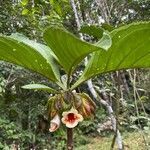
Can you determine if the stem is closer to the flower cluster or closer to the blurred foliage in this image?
the flower cluster

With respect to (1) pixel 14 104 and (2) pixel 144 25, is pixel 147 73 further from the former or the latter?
(2) pixel 144 25

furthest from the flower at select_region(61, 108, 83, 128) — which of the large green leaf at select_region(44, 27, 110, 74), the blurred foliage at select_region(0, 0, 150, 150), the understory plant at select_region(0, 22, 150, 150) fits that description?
the blurred foliage at select_region(0, 0, 150, 150)

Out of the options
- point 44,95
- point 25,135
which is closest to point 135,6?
point 44,95

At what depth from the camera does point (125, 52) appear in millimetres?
823

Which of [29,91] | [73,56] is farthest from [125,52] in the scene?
[29,91]

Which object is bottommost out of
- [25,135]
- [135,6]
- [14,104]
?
[25,135]

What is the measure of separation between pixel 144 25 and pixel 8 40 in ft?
0.84

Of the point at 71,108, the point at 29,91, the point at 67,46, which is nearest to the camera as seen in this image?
the point at 67,46

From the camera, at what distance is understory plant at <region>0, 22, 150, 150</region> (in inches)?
29.3

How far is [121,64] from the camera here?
0.87m

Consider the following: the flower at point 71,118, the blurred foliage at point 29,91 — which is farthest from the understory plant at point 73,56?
the blurred foliage at point 29,91

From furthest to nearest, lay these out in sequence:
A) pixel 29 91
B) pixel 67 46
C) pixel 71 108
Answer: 1. pixel 29 91
2. pixel 71 108
3. pixel 67 46

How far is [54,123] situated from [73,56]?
144 mm

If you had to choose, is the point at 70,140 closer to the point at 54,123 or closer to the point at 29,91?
the point at 54,123
